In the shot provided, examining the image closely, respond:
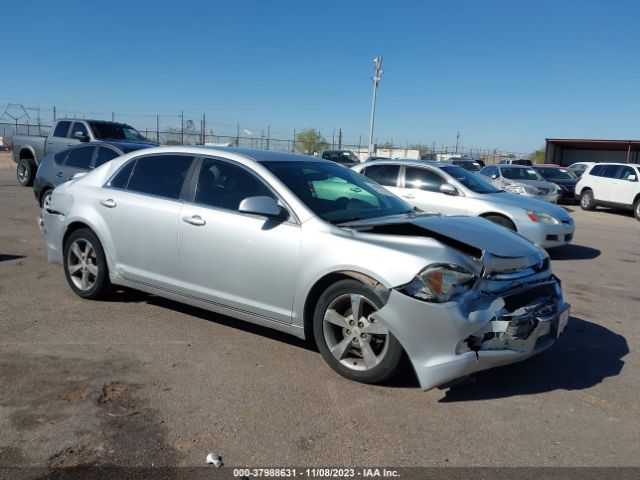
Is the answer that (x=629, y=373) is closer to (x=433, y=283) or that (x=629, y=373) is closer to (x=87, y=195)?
(x=433, y=283)

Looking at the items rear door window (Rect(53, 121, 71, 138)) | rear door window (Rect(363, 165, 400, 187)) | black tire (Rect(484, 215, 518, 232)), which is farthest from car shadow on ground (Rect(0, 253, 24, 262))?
rear door window (Rect(53, 121, 71, 138))

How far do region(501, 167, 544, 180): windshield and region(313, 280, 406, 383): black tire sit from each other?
15879mm

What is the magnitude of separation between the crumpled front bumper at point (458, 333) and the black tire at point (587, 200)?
675 inches

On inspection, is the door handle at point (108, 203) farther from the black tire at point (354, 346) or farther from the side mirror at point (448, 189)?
the side mirror at point (448, 189)

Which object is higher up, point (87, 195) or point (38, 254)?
point (87, 195)

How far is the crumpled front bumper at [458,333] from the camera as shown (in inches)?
143

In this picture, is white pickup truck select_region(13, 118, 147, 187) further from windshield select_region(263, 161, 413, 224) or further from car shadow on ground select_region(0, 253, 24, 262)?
windshield select_region(263, 161, 413, 224)

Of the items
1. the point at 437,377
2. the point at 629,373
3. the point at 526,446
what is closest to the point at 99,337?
the point at 437,377

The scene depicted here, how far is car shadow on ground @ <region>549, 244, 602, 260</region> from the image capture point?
32.0 feet

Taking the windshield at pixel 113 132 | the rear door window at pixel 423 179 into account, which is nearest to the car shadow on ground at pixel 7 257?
the rear door window at pixel 423 179

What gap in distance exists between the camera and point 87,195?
18.8 feet

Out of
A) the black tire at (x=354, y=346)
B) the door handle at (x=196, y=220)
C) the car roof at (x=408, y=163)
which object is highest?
the car roof at (x=408, y=163)

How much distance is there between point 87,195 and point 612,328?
5.21 meters

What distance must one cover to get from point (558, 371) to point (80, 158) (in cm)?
897
